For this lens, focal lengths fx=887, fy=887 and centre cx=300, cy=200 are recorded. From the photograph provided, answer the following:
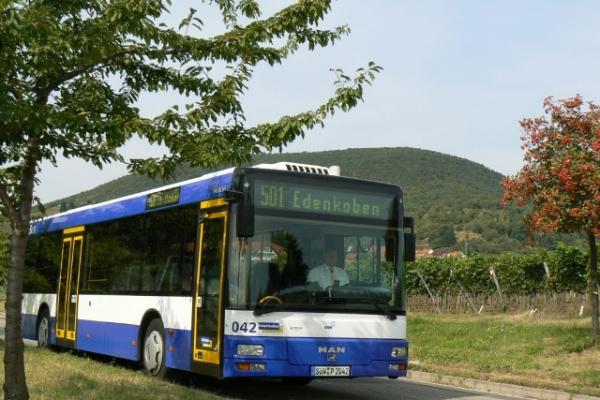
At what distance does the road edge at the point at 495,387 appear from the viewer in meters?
13.5

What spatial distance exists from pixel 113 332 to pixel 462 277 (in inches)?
725

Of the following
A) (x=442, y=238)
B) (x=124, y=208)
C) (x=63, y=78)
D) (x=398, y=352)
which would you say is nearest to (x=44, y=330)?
(x=124, y=208)

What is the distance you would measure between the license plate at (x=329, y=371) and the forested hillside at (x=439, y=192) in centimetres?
5624

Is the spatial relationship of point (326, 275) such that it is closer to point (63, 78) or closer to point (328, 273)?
point (328, 273)

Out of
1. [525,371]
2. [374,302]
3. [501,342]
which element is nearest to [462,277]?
[501,342]

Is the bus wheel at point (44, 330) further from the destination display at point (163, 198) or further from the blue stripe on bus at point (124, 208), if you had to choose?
the destination display at point (163, 198)

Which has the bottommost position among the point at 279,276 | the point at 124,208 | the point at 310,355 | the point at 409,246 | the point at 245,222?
the point at 310,355

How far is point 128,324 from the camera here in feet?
48.3

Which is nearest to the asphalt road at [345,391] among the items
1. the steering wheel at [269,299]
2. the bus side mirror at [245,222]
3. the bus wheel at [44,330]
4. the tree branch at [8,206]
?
Result: the steering wheel at [269,299]

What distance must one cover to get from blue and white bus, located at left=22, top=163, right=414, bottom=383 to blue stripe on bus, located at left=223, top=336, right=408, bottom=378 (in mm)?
14

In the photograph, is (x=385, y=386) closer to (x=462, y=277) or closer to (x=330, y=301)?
(x=330, y=301)

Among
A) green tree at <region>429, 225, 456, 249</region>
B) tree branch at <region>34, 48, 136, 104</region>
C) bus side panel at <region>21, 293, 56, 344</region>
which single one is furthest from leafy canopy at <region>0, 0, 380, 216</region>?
green tree at <region>429, 225, 456, 249</region>

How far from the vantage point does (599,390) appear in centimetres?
1372

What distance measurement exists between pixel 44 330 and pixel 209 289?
29.1 feet
